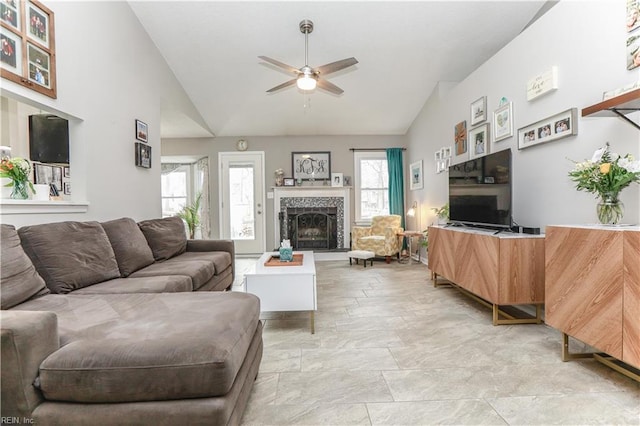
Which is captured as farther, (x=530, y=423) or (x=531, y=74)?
(x=531, y=74)

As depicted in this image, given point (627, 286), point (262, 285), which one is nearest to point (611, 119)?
point (627, 286)

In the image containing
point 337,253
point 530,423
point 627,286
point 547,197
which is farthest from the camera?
point 337,253

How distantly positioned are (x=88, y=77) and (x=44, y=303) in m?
2.12

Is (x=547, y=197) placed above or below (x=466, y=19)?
below

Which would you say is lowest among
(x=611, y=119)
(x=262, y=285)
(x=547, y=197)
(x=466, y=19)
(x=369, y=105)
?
(x=262, y=285)

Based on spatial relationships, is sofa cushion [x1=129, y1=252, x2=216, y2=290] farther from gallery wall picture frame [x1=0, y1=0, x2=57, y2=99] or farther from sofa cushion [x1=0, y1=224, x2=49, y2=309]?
gallery wall picture frame [x1=0, y1=0, x2=57, y2=99]

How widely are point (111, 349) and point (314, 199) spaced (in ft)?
17.9

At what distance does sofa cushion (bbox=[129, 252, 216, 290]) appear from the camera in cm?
273

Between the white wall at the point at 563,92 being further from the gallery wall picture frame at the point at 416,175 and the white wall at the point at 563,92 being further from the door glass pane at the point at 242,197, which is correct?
the door glass pane at the point at 242,197

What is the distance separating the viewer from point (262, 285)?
8.64 feet

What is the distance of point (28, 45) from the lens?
2.29 metres

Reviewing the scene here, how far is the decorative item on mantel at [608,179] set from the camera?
195 centimetres

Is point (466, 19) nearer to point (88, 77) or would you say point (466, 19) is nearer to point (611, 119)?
point (611, 119)

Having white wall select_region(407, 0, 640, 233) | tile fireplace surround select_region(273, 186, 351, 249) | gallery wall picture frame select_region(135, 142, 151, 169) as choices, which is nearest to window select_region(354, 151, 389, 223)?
tile fireplace surround select_region(273, 186, 351, 249)
